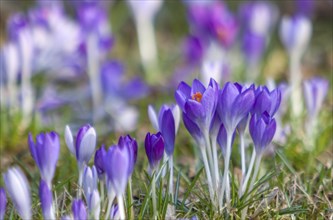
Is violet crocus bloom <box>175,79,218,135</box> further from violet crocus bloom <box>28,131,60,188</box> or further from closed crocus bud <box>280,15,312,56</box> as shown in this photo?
closed crocus bud <box>280,15,312,56</box>

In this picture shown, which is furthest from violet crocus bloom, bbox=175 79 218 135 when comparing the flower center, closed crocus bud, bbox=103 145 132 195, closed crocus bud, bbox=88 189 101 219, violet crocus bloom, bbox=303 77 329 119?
violet crocus bloom, bbox=303 77 329 119

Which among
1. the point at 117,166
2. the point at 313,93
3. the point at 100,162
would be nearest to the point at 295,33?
the point at 313,93

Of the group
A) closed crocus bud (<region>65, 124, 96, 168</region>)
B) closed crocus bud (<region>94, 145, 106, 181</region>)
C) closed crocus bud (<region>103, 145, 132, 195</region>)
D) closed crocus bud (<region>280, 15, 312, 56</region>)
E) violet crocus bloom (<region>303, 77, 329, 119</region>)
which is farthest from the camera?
closed crocus bud (<region>280, 15, 312, 56</region>)

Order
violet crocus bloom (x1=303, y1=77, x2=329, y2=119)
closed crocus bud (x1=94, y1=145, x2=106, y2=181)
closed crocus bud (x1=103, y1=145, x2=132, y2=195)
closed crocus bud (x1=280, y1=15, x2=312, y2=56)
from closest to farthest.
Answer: closed crocus bud (x1=103, y1=145, x2=132, y2=195) < closed crocus bud (x1=94, y1=145, x2=106, y2=181) < violet crocus bloom (x1=303, y1=77, x2=329, y2=119) < closed crocus bud (x1=280, y1=15, x2=312, y2=56)

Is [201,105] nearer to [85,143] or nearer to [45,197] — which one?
[85,143]

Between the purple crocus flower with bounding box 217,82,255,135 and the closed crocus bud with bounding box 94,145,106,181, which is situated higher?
the purple crocus flower with bounding box 217,82,255,135

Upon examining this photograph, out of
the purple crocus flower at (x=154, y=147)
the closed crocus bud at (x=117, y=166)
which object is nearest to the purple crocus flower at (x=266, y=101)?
the purple crocus flower at (x=154, y=147)

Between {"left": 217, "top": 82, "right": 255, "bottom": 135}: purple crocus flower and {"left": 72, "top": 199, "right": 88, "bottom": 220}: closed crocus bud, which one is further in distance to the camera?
{"left": 217, "top": 82, "right": 255, "bottom": 135}: purple crocus flower

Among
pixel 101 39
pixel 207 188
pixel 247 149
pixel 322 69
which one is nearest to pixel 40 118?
pixel 101 39
